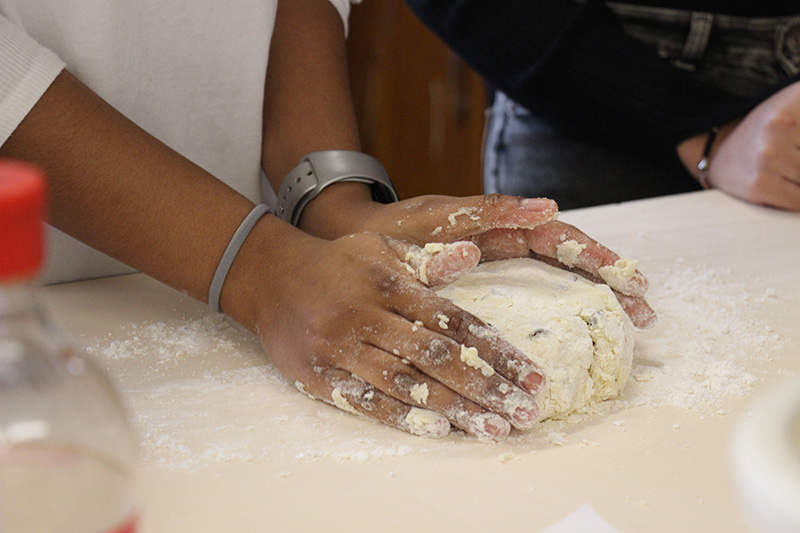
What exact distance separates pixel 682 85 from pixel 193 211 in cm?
116

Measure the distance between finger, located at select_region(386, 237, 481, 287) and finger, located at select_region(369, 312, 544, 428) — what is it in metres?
0.07

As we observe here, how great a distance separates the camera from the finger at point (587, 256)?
949mm

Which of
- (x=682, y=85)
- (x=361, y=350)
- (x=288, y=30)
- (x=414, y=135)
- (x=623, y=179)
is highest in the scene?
(x=288, y=30)

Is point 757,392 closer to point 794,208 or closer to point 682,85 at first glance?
point 794,208

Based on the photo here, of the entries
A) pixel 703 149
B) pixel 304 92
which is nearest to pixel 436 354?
pixel 304 92

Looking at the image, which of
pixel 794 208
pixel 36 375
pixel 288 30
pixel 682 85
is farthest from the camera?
pixel 682 85

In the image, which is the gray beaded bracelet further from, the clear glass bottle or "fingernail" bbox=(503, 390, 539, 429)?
the clear glass bottle

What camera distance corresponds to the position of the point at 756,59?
5.50ft

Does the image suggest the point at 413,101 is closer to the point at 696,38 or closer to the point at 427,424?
the point at 696,38

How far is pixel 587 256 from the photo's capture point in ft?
3.14

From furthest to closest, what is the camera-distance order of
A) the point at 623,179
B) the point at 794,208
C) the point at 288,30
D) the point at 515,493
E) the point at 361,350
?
the point at 623,179 < the point at 794,208 < the point at 288,30 < the point at 361,350 < the point at 515,493

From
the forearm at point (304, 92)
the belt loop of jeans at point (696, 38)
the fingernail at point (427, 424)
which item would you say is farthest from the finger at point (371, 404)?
the belt loop of jeans at point (696, 38)

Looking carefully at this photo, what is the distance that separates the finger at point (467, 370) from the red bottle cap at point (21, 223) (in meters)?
0.50

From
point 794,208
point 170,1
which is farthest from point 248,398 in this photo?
point 794,208
